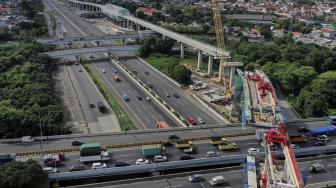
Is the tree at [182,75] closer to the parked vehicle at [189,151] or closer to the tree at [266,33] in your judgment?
the parked vehicle at [189,151]

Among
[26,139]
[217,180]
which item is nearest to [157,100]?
[26,139]

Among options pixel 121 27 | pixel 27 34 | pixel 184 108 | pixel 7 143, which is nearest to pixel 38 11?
pixel 121 27

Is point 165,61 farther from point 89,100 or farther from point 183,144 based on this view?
point 183,144

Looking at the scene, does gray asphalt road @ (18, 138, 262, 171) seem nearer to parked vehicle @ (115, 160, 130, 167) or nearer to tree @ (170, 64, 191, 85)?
parked vehicle @ (115, 160, 130, 167)

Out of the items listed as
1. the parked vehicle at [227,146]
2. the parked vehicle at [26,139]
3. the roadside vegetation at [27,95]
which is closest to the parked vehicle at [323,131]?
the parked vehicle at [227,146]

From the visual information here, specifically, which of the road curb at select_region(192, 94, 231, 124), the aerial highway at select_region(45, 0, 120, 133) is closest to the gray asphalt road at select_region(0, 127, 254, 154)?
the road curb at select_region(192, 94, 231, 124)

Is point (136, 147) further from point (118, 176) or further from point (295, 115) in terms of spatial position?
point (295, 115)

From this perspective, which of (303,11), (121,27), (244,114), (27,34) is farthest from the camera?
(303,11)

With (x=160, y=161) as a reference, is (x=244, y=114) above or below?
above
